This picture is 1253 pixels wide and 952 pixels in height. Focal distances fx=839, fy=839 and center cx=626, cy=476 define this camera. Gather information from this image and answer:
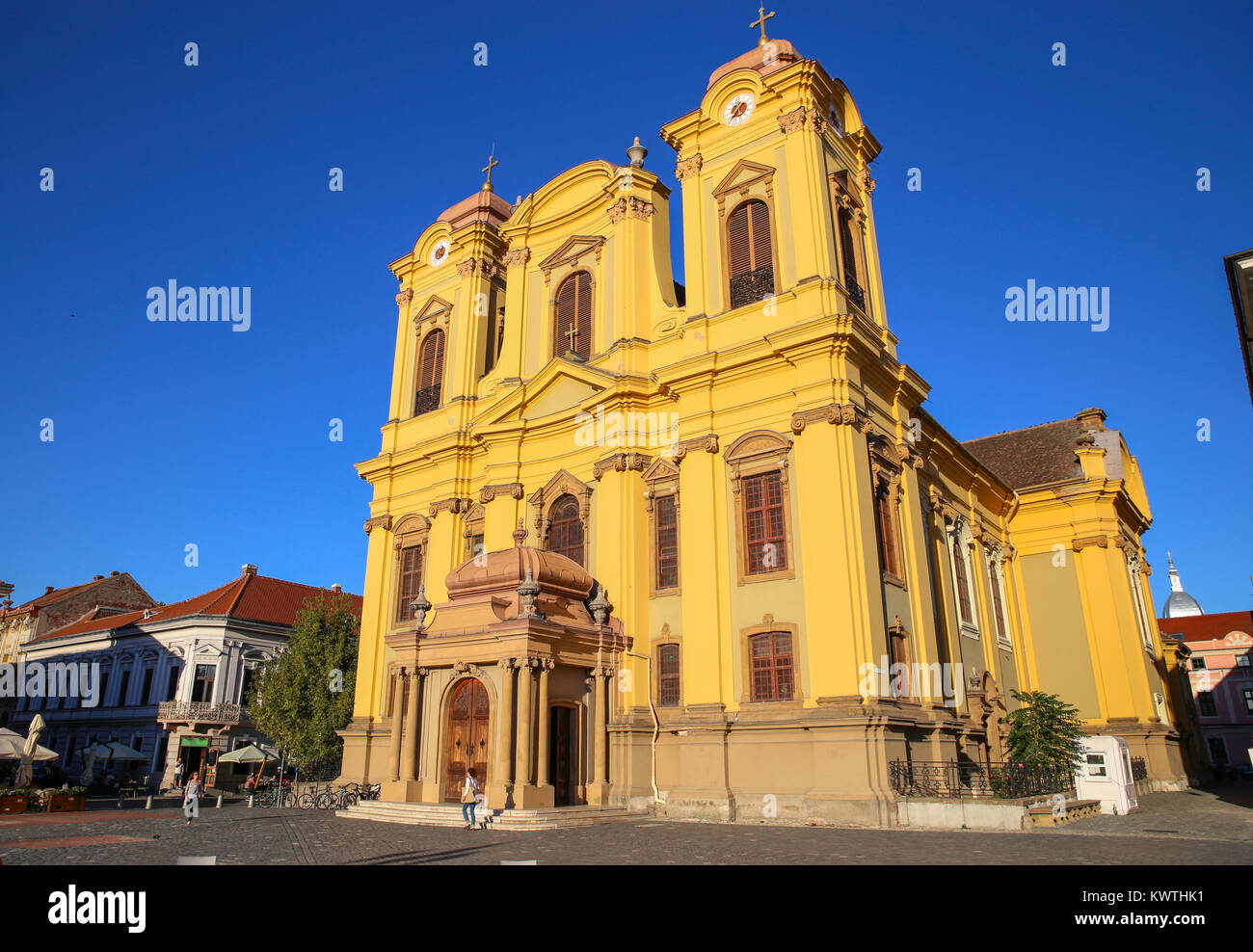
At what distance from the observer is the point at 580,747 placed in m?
22.0

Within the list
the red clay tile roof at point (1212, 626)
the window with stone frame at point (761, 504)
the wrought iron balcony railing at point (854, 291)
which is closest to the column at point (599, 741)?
the window with stone frame at point (761, 504)

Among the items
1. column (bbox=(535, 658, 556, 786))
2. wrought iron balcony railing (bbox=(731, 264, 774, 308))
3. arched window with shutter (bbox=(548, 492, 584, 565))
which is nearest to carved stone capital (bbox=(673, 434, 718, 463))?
arched window with shutter (bbox=(548, 492, 584, 565))

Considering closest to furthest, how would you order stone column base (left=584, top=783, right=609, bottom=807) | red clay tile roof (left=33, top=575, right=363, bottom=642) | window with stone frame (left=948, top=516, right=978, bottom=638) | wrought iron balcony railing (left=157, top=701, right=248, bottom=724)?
stone column base (left=584, top=783, right=609, bottom=807)
window with stone frame (left=948, top=516, right=978, bottom=638)
wrought iron balcony railing (left=157, top=701, right=248, bottom=724)
red clay tile roof (left=33, top=575, right=363, bottom=642)

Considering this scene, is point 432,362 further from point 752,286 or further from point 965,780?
point 965,780

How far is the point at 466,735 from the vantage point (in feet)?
→ 71.4

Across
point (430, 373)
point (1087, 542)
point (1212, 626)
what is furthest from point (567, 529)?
point (1212, 626)

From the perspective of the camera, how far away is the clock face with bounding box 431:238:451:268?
33.5m

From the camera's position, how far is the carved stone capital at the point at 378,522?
3130cm

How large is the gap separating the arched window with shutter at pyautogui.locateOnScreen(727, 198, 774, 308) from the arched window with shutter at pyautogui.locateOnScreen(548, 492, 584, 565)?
26.0ft

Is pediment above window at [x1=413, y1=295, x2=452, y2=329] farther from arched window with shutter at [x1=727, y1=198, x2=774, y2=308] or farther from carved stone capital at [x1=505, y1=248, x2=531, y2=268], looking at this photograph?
arched window with shutter at [x1=727, y1=198, x2=774, y2=308]

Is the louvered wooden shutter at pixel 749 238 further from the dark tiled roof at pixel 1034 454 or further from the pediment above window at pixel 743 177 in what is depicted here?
the dark tiled roof at pixel 1034 454

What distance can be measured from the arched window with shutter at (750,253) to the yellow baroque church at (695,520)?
0.25 feet
